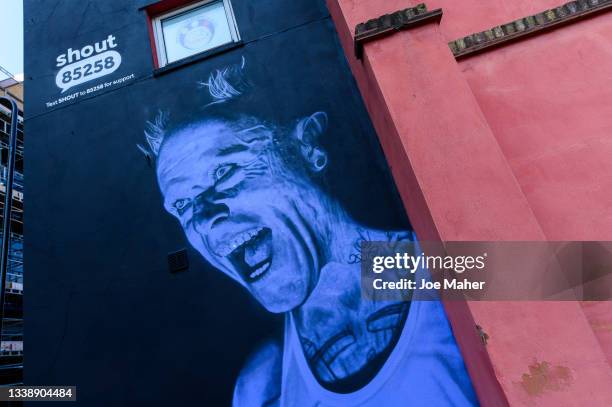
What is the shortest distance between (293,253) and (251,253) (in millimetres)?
446

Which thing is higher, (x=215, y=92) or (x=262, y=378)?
(x=215, y=92)

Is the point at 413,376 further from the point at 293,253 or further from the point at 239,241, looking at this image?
the point at 239,241

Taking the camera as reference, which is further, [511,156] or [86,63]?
[86,63]

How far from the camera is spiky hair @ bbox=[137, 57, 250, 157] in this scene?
4902mm

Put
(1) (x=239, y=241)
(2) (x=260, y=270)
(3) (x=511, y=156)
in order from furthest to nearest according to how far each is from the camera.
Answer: (1) (x=239, y=241) < (2) (x=260, y=270) < (3) (x=511, y=156)

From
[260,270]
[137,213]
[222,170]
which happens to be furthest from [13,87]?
[260,270]

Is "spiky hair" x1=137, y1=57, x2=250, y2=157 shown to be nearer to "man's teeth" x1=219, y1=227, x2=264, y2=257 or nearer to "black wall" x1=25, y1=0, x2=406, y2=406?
"black wall" x1=25, y1=0, x2=406, y2=406

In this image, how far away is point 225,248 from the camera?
14.0 feet

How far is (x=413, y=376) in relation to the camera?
3.47 m

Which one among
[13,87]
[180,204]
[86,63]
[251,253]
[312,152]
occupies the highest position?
[13,87]

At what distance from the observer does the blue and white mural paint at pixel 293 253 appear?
11.6ft

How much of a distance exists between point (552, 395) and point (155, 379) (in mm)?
3329

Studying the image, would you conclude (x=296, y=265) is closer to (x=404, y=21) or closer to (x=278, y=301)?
(x=278, y=301)

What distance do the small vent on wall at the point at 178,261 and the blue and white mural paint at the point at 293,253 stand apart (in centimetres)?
17
